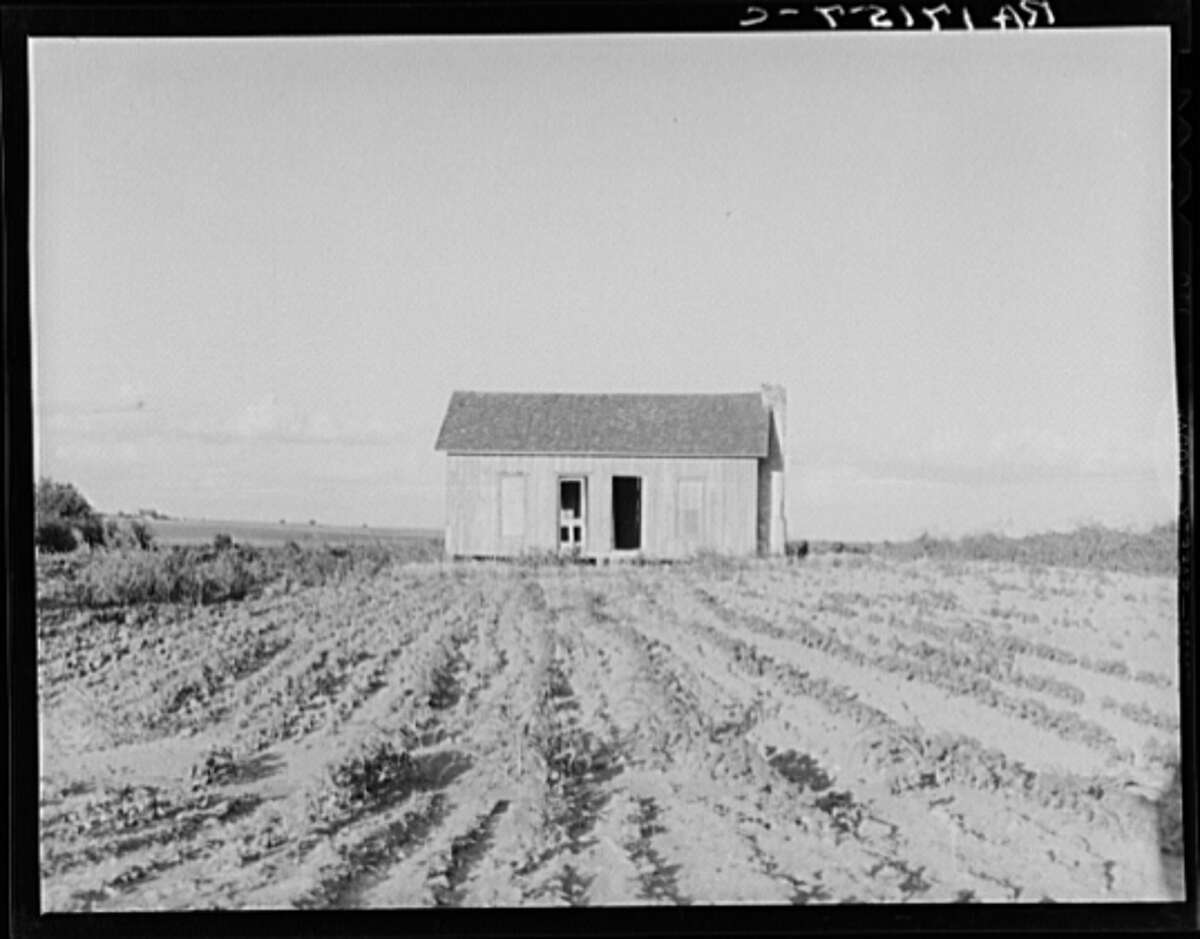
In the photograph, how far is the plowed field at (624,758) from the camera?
6.19 feet

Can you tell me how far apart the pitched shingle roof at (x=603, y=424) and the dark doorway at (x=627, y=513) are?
0.12ft

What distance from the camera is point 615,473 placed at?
1945 millimetres

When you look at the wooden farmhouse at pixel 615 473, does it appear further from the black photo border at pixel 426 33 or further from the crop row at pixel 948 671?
the black photo border at pixel 426 33

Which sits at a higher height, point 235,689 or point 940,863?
point 235,689

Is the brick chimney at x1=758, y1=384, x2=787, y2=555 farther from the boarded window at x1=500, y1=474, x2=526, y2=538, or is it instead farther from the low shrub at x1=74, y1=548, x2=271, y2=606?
the low shrub at x1=74, y1=548, x2=271, y2=606

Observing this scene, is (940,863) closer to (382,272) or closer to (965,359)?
(965,359)

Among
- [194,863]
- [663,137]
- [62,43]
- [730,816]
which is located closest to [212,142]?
[62,43]

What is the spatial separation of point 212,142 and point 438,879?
30.4 inches

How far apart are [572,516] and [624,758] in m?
0.25

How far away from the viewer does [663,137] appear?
191 centimetres

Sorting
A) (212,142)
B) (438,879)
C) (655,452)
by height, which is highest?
(212,142)

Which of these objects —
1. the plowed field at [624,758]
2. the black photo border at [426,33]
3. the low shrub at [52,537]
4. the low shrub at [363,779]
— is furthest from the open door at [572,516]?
the low shrub at [52,537]

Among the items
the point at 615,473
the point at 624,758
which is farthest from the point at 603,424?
the point at 624,758

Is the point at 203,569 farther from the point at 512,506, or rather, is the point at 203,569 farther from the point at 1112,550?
the point at 1112,550
